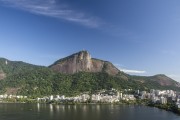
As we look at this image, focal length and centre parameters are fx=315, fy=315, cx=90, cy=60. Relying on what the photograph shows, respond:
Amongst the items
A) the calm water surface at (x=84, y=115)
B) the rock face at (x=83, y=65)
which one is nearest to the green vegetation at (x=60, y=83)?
the rock face at (x=83, y=65)

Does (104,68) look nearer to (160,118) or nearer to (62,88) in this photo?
(62,88)

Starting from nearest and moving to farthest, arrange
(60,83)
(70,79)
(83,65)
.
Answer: (60,83) < (70,79) < (83,65)

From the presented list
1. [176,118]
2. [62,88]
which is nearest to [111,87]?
[62,88]

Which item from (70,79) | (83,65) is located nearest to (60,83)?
(70,79)

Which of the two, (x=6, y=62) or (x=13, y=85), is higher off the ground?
(x=6, y=62)

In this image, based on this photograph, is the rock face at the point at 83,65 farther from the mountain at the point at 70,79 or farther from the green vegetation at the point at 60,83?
the green vegetation at the point at 60,83

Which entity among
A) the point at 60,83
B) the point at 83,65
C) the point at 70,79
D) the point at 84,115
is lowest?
the point at 84,115

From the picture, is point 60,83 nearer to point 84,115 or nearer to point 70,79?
point 70,79

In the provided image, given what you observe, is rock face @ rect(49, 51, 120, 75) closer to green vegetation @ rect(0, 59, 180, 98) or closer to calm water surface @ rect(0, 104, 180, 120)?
green vegetation @ rect(0, 59, 180, 98)
